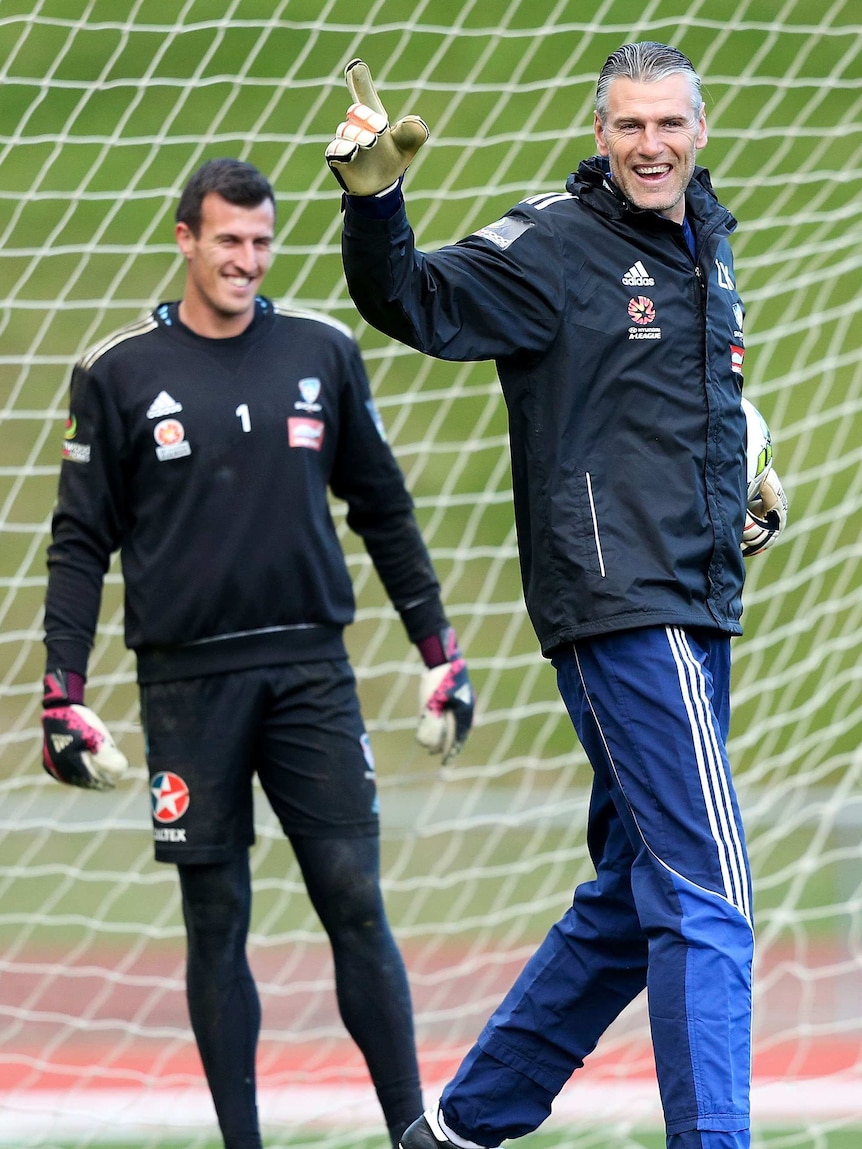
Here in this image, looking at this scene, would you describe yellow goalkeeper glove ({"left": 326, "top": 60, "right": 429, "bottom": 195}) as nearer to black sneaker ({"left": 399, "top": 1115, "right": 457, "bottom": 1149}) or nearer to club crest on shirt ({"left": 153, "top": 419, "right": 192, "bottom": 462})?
club crest on shirt ({"left": 153, "top": 419, "right": 192, "bottom": 462})

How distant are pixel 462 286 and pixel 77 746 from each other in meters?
1.46

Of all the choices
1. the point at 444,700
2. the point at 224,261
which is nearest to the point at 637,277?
the point at 224,261

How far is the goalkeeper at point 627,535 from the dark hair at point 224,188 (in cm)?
99

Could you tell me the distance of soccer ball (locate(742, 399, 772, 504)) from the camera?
3.20 meters

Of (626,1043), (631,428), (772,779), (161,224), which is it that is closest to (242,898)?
(631,428)

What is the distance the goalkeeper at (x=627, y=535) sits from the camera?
2.64 m

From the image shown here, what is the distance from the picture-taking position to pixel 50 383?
28.7ft

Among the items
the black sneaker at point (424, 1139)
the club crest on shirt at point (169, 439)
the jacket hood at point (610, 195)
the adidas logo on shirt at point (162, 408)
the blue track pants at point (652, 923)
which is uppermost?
the jacket hood at point (610, 195)

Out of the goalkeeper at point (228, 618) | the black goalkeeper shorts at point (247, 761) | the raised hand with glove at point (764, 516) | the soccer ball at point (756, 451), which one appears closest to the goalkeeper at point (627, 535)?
the soccer ball at point (756, 451)

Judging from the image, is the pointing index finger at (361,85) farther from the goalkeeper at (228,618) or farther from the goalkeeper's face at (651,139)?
the goalkeeper at (228,618)


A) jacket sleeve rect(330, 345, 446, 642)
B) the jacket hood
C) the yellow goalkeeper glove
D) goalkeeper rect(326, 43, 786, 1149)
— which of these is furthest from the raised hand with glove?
the yellow goalkeeper glove

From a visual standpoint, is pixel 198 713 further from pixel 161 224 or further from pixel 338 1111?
pixel 161 224

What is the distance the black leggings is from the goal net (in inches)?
34.1

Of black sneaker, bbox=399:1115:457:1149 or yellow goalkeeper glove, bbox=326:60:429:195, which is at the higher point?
yellow goalkeeper glove, bbox=326:60:429:195
